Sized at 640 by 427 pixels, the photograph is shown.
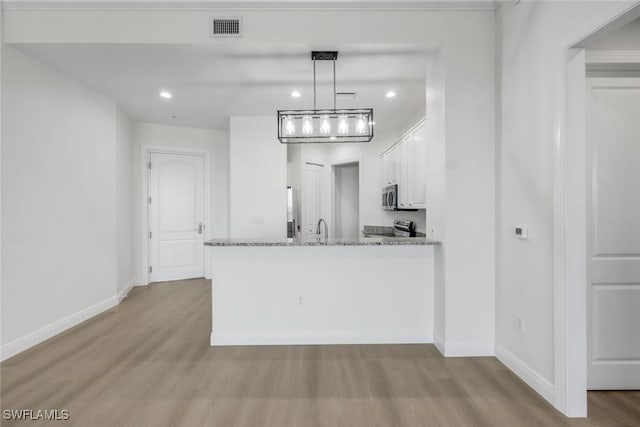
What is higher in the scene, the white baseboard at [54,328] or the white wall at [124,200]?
the white wall at [124,200]

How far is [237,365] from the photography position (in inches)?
95.4

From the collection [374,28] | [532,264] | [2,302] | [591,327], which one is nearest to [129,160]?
[2,302]

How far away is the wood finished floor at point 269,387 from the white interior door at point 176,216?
2216 millimetres

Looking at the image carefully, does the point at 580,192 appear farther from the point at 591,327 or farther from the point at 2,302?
the point at 2,302

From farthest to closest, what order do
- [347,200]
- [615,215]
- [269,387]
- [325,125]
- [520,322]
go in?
[347,200]
[325,125]
[520,322]
[269,387]
[615,215]

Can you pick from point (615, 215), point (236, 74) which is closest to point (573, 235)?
point (615, 215)

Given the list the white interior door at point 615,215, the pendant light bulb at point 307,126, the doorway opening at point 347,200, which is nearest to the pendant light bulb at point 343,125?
the pendant light bulb at point 307,126

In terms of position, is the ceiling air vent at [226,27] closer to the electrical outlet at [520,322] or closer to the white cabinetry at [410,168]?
the white cabinetry at [410,168]

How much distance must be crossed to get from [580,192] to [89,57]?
4195mm

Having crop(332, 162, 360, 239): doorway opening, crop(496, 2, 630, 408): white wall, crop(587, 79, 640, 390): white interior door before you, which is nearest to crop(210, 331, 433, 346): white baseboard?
crop(496, 2, 630, 408): white wall

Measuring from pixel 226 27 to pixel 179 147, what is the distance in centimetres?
321

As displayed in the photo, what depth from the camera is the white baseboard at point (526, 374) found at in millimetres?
1971

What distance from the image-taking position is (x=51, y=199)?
9.93 feet

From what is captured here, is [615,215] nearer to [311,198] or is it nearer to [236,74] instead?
[236,74]
